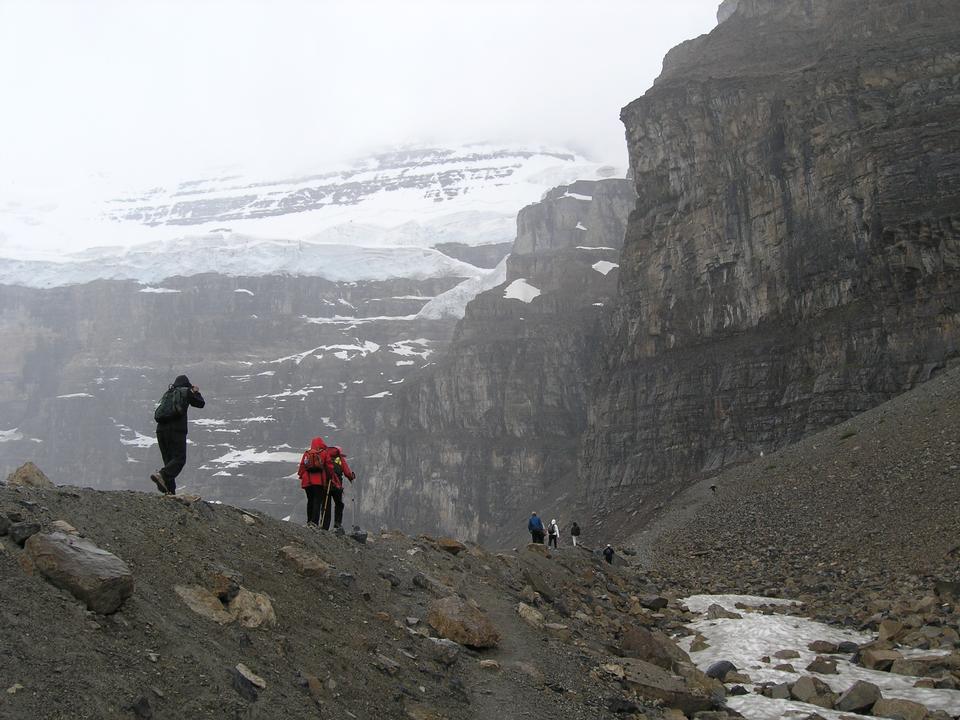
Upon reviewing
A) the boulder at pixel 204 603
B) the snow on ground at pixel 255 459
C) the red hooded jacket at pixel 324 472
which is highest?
the red hooded jacket at pixel 324 472

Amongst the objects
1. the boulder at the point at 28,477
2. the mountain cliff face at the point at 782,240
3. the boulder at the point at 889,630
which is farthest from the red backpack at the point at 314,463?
the mountain cliff face at the point at 782,240

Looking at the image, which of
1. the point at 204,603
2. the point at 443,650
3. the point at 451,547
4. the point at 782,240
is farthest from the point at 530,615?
the point at 782,240

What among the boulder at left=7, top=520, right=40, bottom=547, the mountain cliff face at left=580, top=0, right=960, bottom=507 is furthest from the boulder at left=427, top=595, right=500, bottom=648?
the mountain cliff face at left=580, top=0, right=960, bottom=507

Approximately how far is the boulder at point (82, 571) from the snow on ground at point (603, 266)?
416 ft

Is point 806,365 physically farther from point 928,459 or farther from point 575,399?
point 575,399

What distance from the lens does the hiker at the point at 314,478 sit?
597 inches

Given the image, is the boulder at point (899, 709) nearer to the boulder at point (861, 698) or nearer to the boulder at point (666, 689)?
the boulder at point (861, 698)

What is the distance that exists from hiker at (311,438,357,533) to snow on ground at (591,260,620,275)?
392 ft

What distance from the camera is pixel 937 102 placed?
2351 inches

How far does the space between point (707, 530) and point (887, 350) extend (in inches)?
1106

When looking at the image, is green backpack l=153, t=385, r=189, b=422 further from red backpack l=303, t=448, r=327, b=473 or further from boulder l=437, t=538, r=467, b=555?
boulder l=437, t=538, r=467, b=555

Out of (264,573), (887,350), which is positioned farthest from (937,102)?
(264,573)

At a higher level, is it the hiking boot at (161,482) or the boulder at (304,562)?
the hiking boot at (161,482)

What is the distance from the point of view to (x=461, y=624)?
12.3 metres
